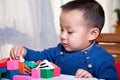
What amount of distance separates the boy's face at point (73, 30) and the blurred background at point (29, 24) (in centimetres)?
79

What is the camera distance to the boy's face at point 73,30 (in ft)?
3.16

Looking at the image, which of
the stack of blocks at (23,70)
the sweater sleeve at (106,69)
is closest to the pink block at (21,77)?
the stack of blocks at (23,70)

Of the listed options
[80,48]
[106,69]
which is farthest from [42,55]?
[106,69]

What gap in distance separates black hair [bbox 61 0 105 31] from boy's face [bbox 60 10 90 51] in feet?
0.06

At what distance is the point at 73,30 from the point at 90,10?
10 centimetres

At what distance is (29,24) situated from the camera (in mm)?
1816

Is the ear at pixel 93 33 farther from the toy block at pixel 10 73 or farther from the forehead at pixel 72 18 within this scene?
the toy block at pixel 10 73

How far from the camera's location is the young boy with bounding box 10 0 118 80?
3.03 feet

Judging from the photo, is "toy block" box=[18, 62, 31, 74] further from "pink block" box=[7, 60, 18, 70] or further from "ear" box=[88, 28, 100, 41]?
"ear" box=[88, 28, 100, 41]

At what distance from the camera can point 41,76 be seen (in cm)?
75

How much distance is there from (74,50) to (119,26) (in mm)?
1777

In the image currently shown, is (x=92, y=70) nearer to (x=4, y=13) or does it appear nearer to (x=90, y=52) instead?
(x=90, y=52)

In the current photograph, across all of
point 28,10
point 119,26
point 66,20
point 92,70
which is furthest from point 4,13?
point 119,26

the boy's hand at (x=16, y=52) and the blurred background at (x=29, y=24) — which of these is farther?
the blurred background at (x=29, y=24)
